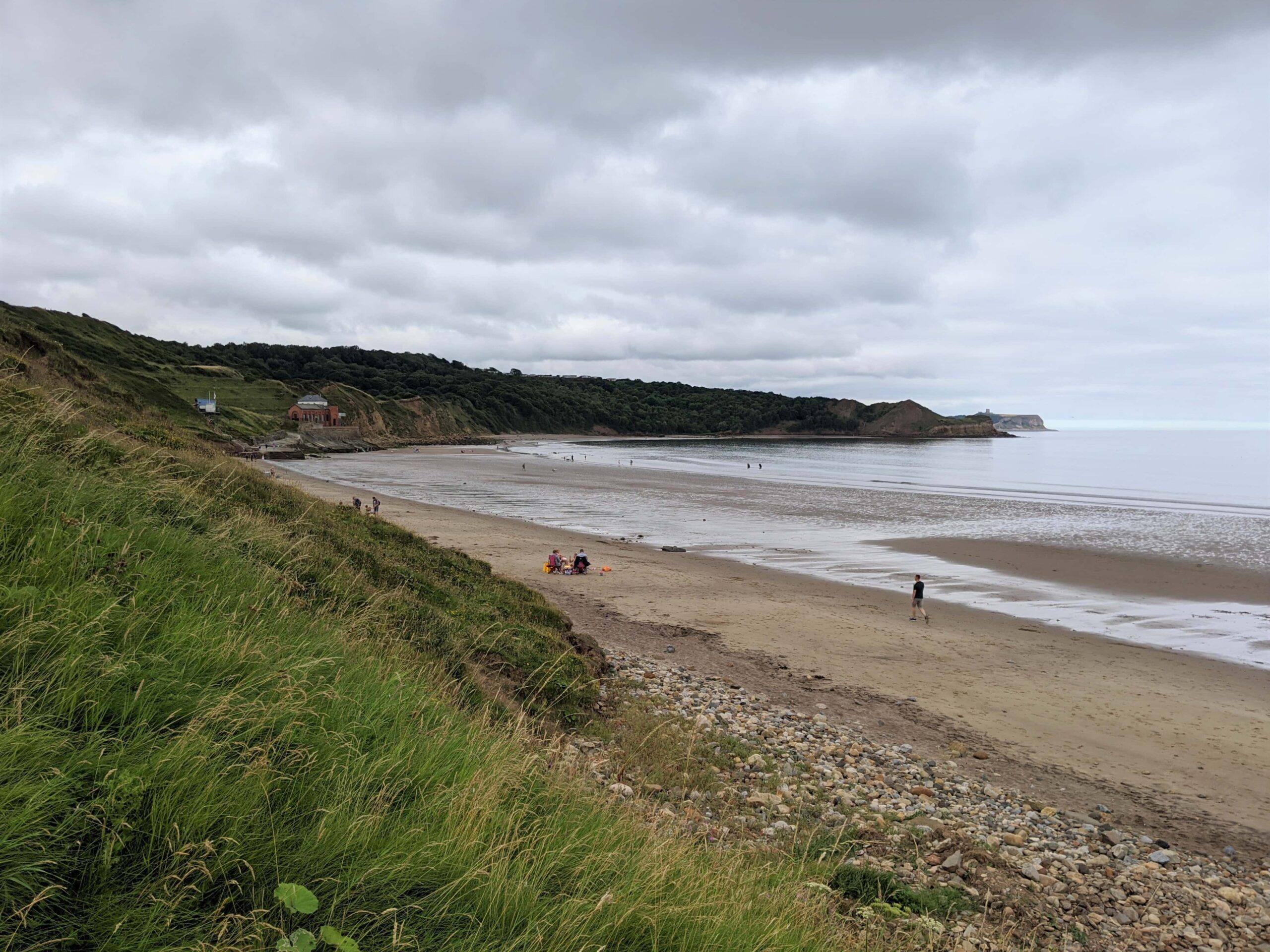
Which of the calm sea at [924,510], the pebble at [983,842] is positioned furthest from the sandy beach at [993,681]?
the calm sea at [924,510]

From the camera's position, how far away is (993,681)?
44.6 feet

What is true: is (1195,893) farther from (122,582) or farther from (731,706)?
(122,582)

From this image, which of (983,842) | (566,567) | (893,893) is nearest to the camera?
(893,893)

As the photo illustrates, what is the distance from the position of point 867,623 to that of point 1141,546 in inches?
819

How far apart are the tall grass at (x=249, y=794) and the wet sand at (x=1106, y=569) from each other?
A: 79.4 ft

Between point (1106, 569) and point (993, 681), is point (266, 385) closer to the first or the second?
point (1106, 569)

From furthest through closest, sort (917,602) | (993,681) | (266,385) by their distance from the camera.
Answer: (266,385)
(917,602)
(993,681)

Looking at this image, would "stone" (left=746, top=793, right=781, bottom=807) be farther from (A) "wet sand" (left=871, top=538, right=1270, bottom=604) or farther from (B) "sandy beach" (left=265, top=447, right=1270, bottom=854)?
(A) "wet sand" (left=871, top=538, right=1270, bottom=604)

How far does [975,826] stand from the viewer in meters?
7.39

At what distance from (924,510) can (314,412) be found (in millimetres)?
97197

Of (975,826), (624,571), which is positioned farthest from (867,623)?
(975,826)

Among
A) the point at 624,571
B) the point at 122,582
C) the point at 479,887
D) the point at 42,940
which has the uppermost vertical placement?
the point at 122,582

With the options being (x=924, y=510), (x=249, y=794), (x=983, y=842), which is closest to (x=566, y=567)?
(x=983, y=842)

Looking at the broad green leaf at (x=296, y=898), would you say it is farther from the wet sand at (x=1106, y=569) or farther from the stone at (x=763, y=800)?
the wet sand at (x=1106, y=569)
